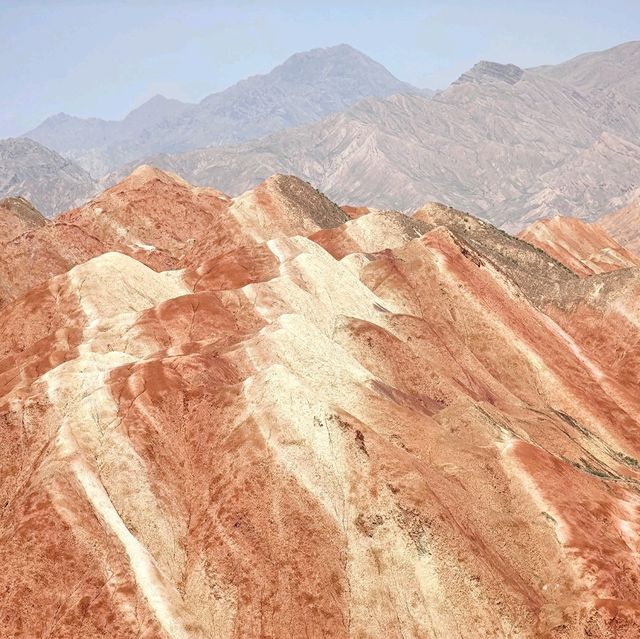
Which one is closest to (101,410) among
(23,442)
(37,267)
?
(23,442)

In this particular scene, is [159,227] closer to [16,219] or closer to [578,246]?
[16,219]

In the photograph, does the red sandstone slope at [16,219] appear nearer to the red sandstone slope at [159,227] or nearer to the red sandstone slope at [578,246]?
the red sandstone slope at [159,227]

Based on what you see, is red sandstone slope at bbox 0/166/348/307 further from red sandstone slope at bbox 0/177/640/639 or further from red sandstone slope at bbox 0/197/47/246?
red sandstone slope at bbox 0/177/640/639

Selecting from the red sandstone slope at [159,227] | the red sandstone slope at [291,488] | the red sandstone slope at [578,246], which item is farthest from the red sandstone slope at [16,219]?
the red sandstone slope at [578,246]

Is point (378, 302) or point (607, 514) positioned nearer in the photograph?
point (607, 514)

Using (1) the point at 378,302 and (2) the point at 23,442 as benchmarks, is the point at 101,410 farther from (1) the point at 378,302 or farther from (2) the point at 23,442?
(1) the point at 378,302

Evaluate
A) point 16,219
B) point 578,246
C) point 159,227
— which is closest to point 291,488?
point 159,227
